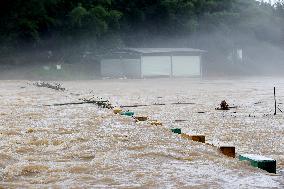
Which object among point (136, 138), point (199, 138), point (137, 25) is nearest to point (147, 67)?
point (137, 25)

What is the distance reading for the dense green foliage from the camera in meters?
43.9

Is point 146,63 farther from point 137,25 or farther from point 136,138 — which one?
point 136,138

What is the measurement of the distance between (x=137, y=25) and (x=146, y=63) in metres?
8.95

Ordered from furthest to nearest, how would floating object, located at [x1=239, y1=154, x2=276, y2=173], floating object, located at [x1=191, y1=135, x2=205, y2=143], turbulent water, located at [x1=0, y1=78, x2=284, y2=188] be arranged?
1. floating object, located at [x1=191, y1=135, x2=205, y2=143]
2. floating object, located at [x1=239, y1=154, x2=276, y2=173]
3. turbulent water, located at [x1=0, y1=78, x2=284, y2=188]

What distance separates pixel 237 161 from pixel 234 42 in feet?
161

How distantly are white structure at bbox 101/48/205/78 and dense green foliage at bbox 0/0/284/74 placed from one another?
2189mm

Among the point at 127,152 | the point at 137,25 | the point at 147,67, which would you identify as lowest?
the point at 127,152

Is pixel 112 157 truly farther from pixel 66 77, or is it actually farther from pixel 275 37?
pixel 275 37

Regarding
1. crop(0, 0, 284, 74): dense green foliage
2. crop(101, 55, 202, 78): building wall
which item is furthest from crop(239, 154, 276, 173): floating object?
crop(0, 0, 284, 74): dense green foliage

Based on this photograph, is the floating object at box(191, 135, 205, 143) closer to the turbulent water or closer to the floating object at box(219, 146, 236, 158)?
the turbulent water

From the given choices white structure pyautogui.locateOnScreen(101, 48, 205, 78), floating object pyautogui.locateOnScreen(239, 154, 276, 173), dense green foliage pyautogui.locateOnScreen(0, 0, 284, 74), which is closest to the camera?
floating object pyautogui.locateOnScreen(239, 154, 276, 173)

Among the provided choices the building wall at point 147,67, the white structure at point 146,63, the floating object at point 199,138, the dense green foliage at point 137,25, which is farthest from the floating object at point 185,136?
the dense green foliage at point 137,25

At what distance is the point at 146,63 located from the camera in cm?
4347

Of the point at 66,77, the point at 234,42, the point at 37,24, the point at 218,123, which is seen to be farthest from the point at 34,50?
the point at 218,123
